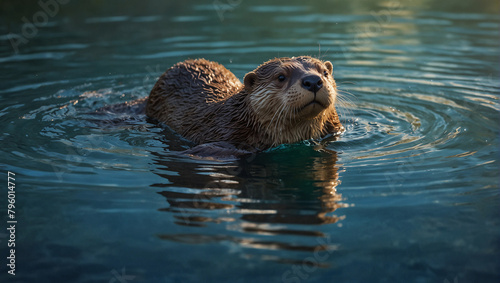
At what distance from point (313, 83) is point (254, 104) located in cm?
89

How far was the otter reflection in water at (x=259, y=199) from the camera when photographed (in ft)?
13.8

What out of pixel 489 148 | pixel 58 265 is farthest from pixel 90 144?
pixel 489 148

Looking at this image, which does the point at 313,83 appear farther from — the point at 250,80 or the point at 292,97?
the point at 250,80

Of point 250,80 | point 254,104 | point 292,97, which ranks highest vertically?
point 250,80

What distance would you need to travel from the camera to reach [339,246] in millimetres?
4090

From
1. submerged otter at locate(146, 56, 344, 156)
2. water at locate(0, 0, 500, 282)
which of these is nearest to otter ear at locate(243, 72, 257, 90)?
submerged otter at locate(146, 56, 344, 156)

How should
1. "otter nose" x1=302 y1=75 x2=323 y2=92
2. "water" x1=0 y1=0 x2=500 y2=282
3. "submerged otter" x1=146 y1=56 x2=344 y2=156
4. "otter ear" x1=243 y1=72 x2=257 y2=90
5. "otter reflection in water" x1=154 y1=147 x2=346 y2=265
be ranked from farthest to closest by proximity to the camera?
1. "otter ear" x1=243 y1=72 x2=257 y2=90
2. "submerged otter" x1=146 y1=56 x2=344 y2=156
3. "otter nose" x1=302 y1=75 x2=323 y2=92
4. "otter reflection in water" x1=154 y1=147 x2=346 y2=265
5. "water" x1=0 y1=0 x2=500 y2=282

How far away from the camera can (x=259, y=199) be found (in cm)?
489

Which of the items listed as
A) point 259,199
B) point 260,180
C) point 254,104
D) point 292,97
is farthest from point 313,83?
point 259,199

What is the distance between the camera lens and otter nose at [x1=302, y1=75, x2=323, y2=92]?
540 cm

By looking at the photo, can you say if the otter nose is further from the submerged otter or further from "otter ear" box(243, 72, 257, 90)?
"otter ear" box(243, 72, 257, 90)

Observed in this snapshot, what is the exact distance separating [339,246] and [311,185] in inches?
48.3

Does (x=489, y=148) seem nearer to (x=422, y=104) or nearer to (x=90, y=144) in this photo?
(x=422, y=104)

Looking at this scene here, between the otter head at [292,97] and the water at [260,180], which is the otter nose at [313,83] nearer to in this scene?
the otter head at [292,97]
